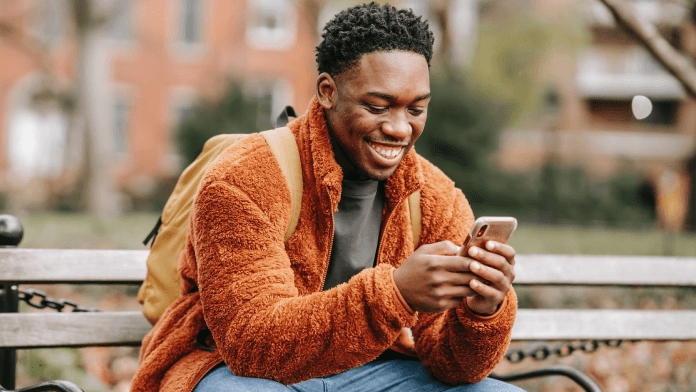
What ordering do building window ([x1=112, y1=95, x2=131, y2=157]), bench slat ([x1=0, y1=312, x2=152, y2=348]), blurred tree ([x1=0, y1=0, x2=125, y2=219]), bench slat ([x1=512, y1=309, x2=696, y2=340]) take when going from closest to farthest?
1. bench slat ([x1=0, y1=312, x2=152, y2=348])
2. bench slat ([x1=512, y1=309, x2=696, y2=340])
3. blurred tree ([x1=0, y1=0, x2=125, y2=219])
4. building window ([x1=112, y1=95, x2=131, y2=157])

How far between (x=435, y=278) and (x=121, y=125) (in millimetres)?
21205

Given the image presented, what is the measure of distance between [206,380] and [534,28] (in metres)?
17.5

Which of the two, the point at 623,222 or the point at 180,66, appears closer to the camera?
the point at 623,222

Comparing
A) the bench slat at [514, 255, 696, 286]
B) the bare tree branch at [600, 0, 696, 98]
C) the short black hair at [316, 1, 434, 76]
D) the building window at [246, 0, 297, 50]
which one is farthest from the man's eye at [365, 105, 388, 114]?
the building window at [246, 0, 297, 50]

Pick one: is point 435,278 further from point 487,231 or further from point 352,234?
point 352,234

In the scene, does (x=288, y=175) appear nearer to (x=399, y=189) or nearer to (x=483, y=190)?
(x=399, y=189)

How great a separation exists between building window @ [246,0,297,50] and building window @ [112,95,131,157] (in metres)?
4.44

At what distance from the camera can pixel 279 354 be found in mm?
1587

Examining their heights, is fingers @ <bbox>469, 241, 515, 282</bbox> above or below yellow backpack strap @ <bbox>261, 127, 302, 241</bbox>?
below

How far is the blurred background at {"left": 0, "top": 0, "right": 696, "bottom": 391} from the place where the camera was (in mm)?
13922

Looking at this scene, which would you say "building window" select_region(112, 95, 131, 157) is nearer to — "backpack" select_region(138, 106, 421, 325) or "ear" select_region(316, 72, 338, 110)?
"backpack" select_region(138, 106, 421, 325)

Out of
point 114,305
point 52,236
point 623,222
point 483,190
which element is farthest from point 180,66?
point 114,305

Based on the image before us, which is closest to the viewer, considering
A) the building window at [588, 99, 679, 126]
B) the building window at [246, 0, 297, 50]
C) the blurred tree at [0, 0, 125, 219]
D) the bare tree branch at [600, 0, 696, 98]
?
the bare tree branch at [600, 0, 696, 98]

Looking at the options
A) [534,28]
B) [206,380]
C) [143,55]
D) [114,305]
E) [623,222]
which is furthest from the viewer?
[143,55]
